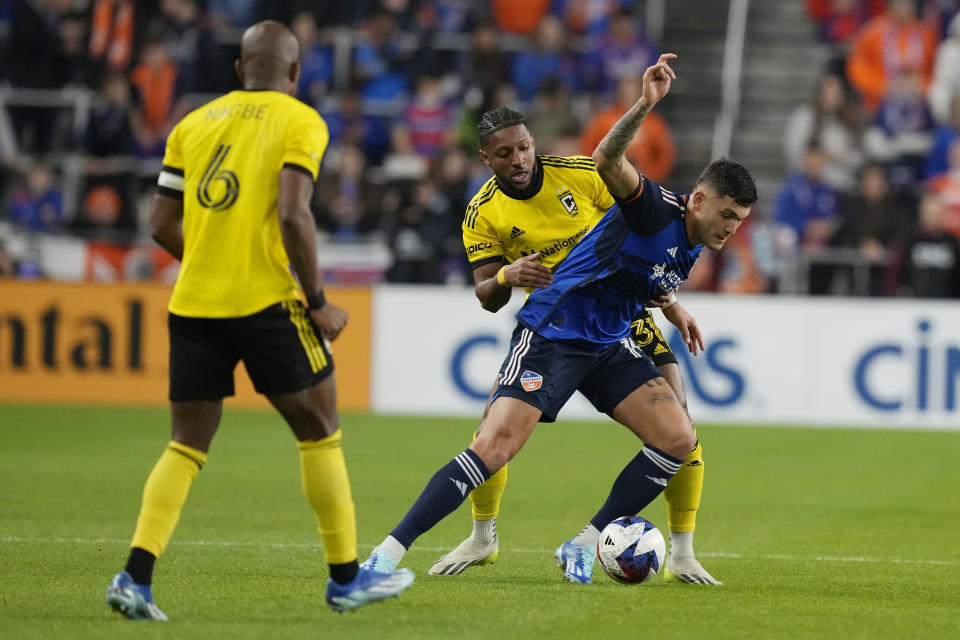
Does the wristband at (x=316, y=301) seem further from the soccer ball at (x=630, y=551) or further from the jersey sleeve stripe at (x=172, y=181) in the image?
the soccer ball at (x=630, y=551)

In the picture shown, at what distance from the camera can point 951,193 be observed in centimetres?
1711

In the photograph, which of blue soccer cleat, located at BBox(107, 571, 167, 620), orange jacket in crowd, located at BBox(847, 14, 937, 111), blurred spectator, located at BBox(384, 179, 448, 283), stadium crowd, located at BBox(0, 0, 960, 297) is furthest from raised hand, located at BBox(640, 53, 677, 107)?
orange jacket in crowd, located at BBox(847, 14, 937, 111)

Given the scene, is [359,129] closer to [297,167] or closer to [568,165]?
[568,165]

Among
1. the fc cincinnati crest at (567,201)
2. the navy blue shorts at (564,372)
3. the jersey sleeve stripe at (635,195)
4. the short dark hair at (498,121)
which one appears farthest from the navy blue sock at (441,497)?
the short dark hair at (498,121)

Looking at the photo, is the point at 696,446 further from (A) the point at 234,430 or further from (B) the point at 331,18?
(B) the point at 331,18

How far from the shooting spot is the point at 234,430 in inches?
567

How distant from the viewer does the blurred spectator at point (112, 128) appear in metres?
19.0

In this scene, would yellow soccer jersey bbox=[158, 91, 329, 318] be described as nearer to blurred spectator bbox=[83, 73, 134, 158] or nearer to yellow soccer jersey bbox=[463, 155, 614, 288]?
yellow soccer jersey bbox=[463, 155, 614, 288]

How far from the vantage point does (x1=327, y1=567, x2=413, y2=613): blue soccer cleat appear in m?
5.80

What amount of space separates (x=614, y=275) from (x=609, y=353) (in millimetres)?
422

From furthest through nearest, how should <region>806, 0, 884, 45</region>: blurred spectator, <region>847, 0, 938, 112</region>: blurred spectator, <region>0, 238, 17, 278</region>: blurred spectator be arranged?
<region>806, 0, 884, 45</region>: blurred spectator < <region>847, 0, 938, 112</region>: blurred spectator < <region>0, 238, 17, 278</region>: blurred spectator

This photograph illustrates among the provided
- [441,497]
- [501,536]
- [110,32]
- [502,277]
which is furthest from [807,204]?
[441,497]

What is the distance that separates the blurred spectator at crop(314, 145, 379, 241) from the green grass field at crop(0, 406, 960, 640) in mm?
3438

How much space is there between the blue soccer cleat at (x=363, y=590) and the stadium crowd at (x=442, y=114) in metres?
11.4
